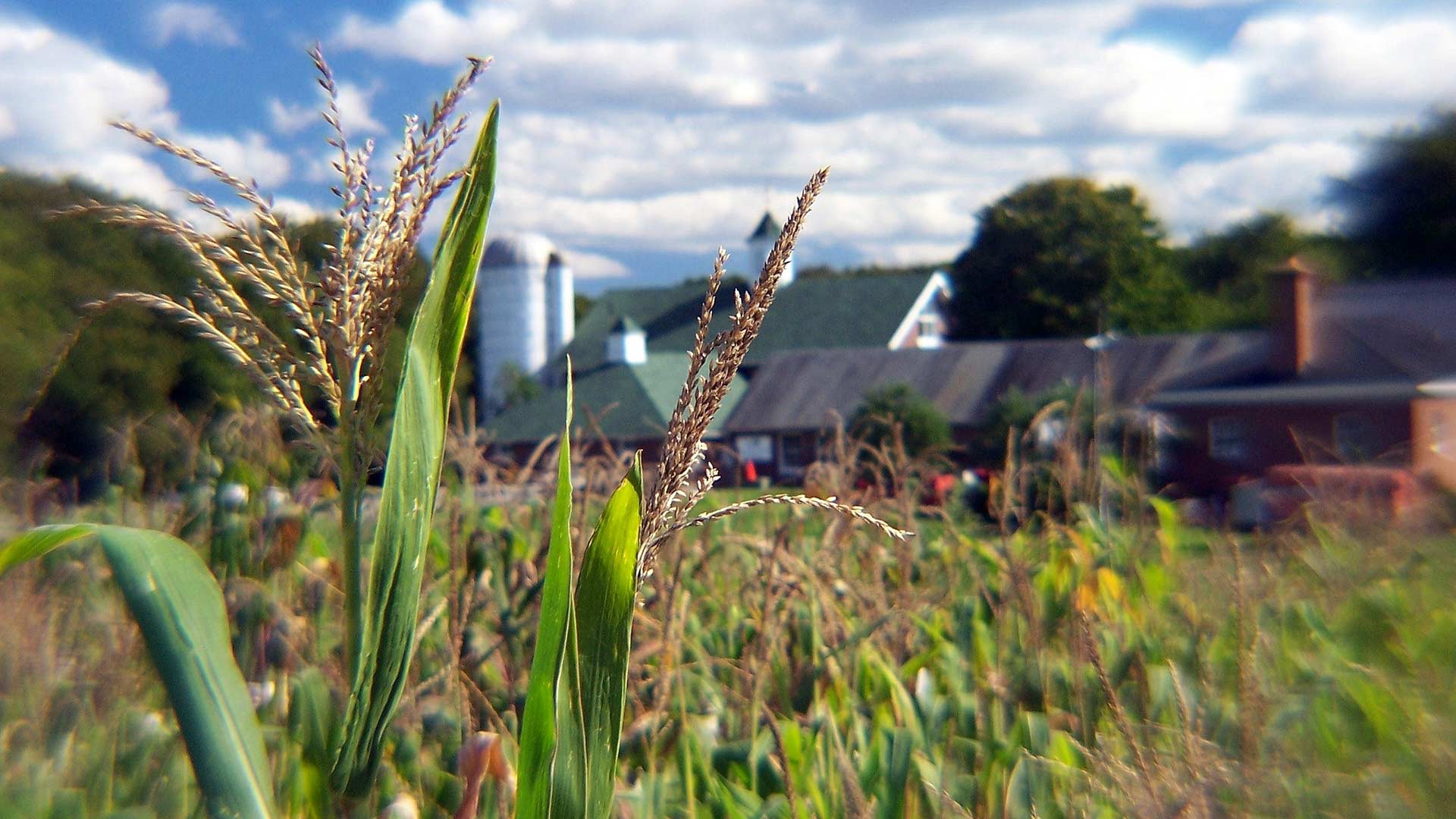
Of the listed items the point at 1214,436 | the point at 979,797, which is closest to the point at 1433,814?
the point at 979,797

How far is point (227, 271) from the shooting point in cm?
87

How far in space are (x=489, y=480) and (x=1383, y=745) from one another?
230 cm

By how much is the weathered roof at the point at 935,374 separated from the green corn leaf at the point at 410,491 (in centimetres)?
3139

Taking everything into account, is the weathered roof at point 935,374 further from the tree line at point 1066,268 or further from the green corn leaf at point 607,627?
the green corn leaf at point 607,627

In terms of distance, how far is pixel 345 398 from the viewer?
841 millimetres

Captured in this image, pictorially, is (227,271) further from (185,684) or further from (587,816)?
(587,816)

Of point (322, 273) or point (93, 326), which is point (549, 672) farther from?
point (93, 326)

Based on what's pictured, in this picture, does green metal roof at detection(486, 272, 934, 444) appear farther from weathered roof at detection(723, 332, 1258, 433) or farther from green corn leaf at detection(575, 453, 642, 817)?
green corn leaf at detection(575, 453, 642, 817)

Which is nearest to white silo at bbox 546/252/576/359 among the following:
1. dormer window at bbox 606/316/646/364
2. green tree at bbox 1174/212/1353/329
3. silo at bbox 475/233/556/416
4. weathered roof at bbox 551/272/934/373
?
silo at bbox 475/233/556/416

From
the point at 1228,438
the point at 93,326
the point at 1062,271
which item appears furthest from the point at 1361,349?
the point at 1062,271

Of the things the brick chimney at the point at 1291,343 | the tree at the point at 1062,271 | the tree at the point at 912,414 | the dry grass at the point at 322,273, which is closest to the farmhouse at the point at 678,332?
the tree at the point at 1062,271

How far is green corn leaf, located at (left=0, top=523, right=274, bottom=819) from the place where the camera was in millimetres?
724

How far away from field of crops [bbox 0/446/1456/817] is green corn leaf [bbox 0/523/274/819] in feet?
0.39

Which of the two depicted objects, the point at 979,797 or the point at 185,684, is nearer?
the point at 185,684
